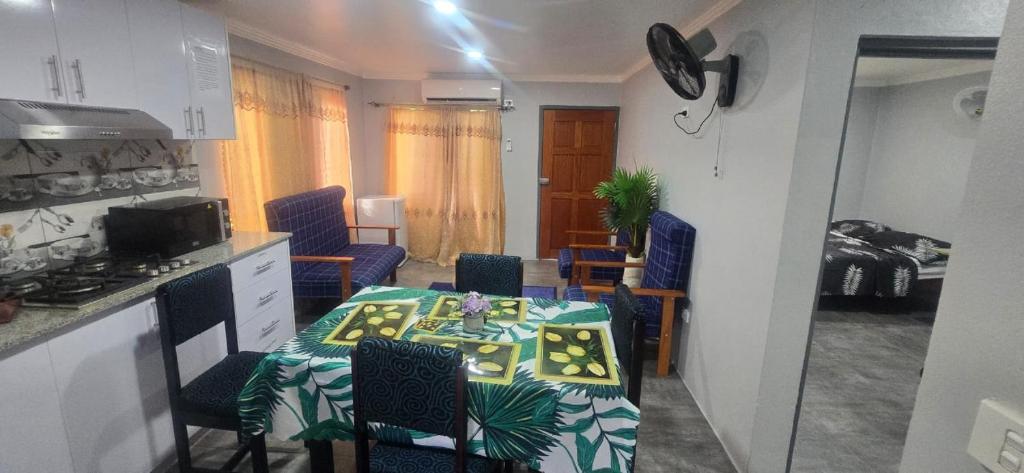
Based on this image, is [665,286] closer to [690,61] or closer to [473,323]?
[690,61]

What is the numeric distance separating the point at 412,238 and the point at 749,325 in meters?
4.19

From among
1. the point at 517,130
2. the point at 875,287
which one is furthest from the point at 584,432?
the point at 517,130

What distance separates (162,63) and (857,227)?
20.0 feet

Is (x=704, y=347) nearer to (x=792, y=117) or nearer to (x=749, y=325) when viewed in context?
(x=749, y=325)

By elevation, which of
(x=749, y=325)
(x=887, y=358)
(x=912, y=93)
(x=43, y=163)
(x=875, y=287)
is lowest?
(x=887, y=358)

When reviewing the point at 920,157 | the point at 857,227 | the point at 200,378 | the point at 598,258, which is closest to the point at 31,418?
the point at 200,378

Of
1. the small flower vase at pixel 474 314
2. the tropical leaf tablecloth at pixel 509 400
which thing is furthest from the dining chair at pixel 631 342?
the small flower vase at pixel 474 314

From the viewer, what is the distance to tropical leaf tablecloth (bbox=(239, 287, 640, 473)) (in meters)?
1.35

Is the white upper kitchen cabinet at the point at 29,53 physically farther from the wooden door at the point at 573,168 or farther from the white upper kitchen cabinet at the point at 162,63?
the wooden door at the point at 573,168

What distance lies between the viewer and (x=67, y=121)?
65.3 inches

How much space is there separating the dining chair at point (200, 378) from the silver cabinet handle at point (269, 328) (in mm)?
730

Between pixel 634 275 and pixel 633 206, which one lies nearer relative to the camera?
pixel 633 206

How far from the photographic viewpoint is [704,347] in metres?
2.49

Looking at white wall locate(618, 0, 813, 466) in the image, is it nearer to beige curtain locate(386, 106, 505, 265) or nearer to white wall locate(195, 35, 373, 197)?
beige curtain locate(386, 106, 505, 265)
